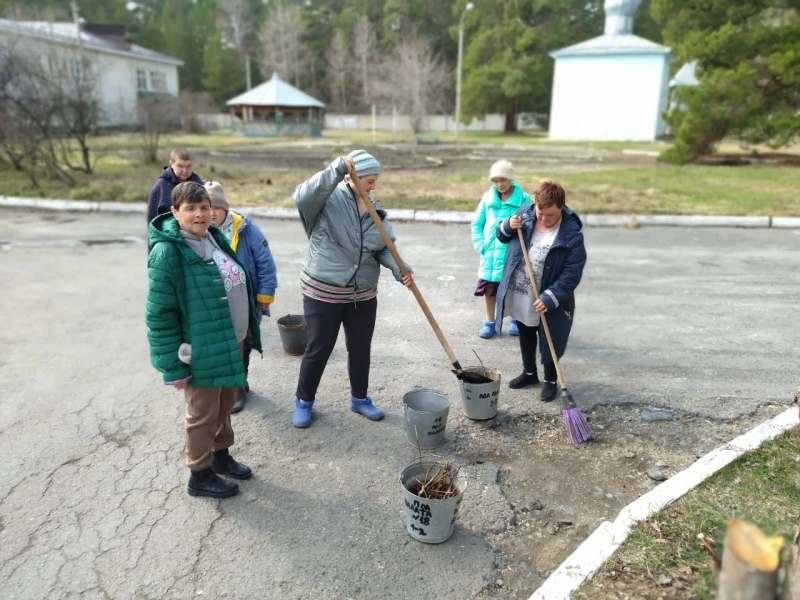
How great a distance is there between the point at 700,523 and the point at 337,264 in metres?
2.46

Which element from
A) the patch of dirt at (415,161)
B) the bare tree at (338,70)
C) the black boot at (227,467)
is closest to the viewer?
the black boot at (227,467)

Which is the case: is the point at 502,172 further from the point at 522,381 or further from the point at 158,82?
the point at 158,82

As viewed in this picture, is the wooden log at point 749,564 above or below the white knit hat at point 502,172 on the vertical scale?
below

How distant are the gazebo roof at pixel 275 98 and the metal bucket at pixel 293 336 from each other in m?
42.5

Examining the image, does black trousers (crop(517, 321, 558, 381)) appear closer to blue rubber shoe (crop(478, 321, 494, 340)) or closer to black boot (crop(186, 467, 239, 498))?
blue rubber shoe (crop(478, 321, 494, 340))

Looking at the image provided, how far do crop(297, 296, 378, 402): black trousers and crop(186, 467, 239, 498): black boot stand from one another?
921mm

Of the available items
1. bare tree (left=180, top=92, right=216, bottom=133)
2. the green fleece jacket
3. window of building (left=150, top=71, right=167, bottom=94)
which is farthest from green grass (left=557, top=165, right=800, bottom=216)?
window of building (left=150, top=71, right=167, bottom=94)

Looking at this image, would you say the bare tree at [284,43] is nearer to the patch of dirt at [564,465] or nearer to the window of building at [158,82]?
the window of building at [158,82]

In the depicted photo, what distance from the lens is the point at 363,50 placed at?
60844mm

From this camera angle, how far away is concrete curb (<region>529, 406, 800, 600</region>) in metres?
2.64

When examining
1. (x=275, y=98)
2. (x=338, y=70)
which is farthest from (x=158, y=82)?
(x=338, y=70)

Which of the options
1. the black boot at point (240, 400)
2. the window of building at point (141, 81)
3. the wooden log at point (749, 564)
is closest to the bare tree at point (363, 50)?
the window of building at point (141, 81)

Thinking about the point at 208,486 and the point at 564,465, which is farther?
the point at 564,465

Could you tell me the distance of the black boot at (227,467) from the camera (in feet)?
11.8
